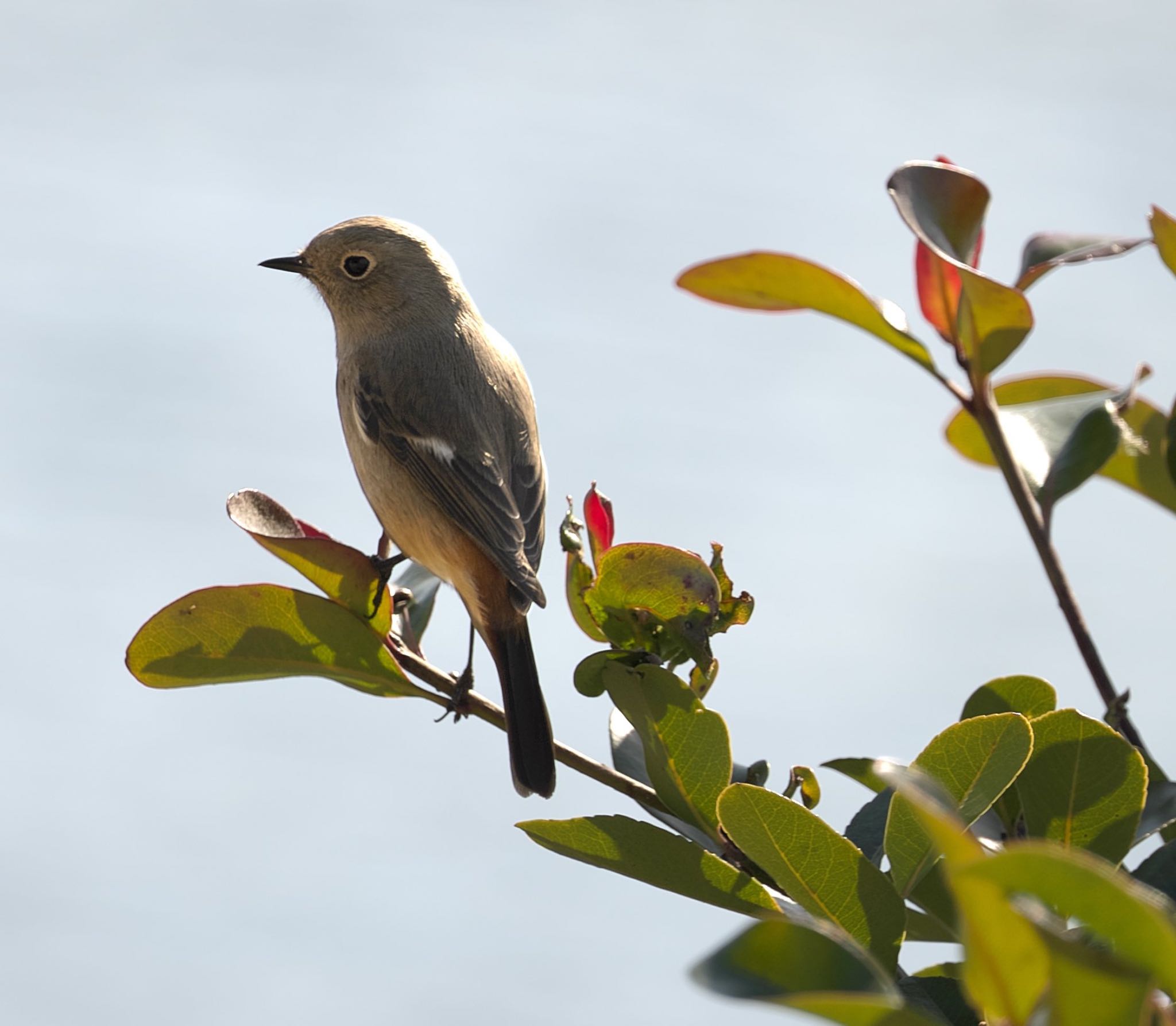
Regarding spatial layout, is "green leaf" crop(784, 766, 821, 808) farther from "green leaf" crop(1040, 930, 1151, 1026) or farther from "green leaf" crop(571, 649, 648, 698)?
"green leaf" crop(1040, 930, 1151, 1026)

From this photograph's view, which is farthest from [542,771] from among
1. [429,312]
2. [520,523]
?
[429,312]

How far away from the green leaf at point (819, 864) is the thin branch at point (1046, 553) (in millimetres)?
272

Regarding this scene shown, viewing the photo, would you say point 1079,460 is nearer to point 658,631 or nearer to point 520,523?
point 658,631

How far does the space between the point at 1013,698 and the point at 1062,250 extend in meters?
0.41

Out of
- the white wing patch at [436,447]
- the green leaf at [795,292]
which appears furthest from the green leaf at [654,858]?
the white wing patch at [436,447]

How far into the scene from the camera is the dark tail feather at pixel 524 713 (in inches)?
60.7

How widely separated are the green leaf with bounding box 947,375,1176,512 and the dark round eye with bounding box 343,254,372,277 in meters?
1.34

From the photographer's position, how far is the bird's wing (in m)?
1.93

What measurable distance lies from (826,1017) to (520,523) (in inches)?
59.1

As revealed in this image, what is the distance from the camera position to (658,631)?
3.90 feet

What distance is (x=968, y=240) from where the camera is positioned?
1164 millimetres

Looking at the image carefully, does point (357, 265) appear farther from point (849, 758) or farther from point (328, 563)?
point (849, 758)

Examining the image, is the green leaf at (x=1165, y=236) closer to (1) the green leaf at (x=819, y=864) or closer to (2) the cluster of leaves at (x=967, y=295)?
(2) the cluster of leaves at (x=967, y=295)

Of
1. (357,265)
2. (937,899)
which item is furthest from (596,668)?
(357,265)
